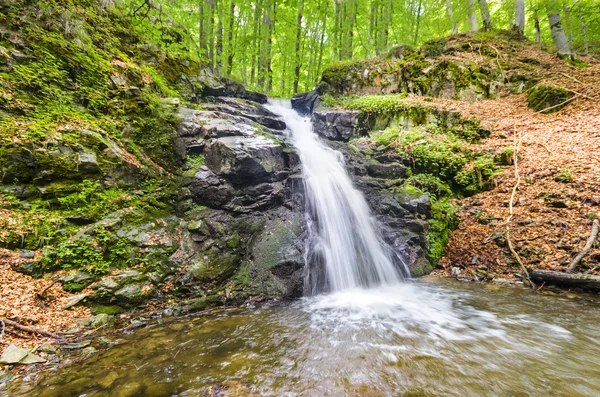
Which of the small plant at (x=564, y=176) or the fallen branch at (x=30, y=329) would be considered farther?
the small plant at (x=564, y=176)

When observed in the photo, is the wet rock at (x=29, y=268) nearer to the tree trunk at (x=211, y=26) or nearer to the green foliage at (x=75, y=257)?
the green foliage at (x=75, y=257)

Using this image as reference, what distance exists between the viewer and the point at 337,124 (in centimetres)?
1039

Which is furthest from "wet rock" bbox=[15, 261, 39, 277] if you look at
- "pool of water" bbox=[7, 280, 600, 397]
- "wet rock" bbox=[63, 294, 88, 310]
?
"pool of water" bbox=[7, 280, 600, 397]

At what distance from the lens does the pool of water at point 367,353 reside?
262 cm

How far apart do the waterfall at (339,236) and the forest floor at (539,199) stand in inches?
62.9

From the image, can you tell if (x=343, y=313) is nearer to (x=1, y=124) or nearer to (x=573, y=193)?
(x=573, y=193)

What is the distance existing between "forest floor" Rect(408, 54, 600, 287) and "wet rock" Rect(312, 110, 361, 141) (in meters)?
4.37

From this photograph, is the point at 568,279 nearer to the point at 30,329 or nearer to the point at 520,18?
the point at 30,329

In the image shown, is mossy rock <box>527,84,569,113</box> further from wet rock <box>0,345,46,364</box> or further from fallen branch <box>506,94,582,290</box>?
wet rock <box>0,345,46,364</box>

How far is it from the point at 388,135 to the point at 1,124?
9.68m

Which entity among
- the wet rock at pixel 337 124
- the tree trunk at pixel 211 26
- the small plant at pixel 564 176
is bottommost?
the small plant at pixel 564 176

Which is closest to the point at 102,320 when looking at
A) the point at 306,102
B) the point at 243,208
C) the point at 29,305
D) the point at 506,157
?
the point at 29,305

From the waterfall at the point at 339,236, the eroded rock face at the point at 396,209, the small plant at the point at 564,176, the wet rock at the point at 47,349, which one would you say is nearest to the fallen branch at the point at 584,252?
the small plant at the point at 564,176

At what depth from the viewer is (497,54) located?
11.3 m
